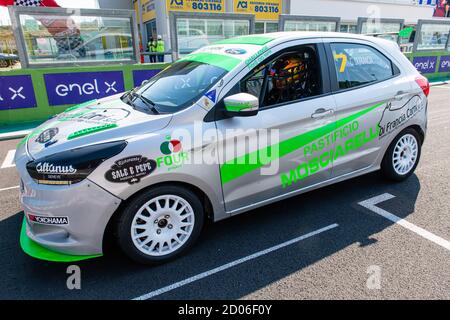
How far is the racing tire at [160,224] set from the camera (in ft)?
8.39

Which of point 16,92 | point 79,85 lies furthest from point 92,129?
point 16,92

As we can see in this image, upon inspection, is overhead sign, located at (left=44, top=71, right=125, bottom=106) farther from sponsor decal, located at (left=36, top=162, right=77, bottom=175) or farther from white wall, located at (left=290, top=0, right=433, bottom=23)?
white wall, located at (left=290, top=0, right=433, bottom=23)

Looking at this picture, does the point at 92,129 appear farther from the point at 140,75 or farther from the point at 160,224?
the point at 140,75

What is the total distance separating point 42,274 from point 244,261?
5.58 ft

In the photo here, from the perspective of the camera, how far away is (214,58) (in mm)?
3273

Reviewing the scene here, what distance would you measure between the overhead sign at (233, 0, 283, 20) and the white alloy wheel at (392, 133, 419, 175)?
723 inches

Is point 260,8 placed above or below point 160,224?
above

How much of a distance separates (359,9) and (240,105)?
88.2 feet

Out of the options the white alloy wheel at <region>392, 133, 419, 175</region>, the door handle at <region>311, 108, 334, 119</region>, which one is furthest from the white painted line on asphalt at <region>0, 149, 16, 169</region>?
the white alloy wheel at <region>392, 133, 419, 175</region>

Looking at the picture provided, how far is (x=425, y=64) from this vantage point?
13734 mm

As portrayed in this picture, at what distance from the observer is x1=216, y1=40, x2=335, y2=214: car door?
9.36 ft

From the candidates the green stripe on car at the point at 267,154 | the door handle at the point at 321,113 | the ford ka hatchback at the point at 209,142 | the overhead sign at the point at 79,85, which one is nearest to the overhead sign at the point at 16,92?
the overhead sign at the point at 79,85
